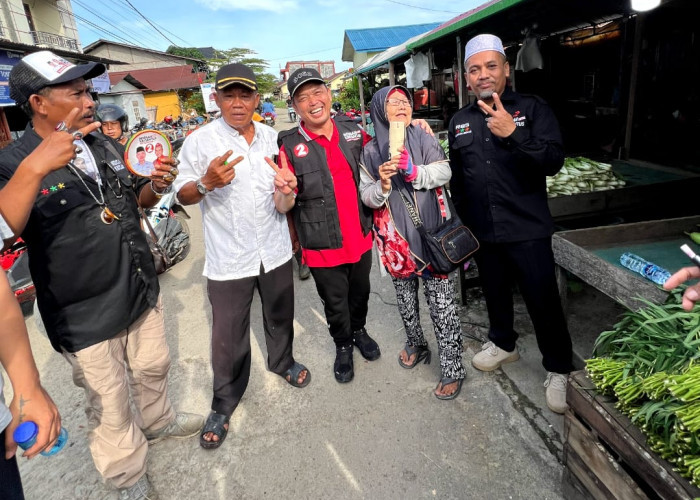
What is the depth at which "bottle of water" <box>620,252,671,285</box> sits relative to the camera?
200 centimetres

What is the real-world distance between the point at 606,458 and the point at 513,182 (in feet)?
4.99

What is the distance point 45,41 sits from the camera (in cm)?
2177

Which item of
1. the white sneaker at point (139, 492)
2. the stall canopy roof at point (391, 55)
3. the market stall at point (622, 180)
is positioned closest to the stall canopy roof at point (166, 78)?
the stall canopy roof at point (391, 55)

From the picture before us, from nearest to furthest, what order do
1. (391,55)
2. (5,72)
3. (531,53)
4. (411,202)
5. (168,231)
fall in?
1. (411,202)
2. (168,231)
3. (531,53)
4. (391,55)
5. (5,72)

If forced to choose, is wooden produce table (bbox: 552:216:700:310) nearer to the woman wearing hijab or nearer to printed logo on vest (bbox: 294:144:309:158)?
the woman wearing hijab

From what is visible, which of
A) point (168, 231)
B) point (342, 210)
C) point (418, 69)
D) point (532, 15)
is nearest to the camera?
point (342, 210)

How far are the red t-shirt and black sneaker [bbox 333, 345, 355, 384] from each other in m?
0.83

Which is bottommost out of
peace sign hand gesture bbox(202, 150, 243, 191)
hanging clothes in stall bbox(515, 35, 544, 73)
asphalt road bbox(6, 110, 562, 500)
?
asphalt road bbox(6, 110, 562, 500)

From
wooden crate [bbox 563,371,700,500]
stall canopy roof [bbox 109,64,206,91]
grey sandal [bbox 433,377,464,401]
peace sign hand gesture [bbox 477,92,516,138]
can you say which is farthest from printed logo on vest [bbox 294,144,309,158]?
stall canopy roof [bbox 109,64,206,91]

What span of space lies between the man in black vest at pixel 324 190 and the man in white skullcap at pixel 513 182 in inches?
28.7

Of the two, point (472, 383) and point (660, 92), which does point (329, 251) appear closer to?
point (472, 383)

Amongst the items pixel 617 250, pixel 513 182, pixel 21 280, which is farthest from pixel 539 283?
pixel 21 280

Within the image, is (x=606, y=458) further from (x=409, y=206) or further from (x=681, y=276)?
(x=409, y=206)

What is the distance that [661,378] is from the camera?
1.41 meters
